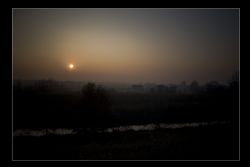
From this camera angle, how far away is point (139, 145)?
3.36 metres

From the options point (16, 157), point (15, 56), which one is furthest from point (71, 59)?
point (16, 157)

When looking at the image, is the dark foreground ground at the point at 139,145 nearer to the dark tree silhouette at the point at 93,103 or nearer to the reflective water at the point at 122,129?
the reflective water at the point at 122,129

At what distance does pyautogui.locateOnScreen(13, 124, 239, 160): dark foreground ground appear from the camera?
10.8 feet

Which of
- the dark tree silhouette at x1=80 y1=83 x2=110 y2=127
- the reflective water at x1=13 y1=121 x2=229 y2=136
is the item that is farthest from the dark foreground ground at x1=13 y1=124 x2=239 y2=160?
the dark tree silhouette at x1=80 y1=83 x2=110 y2=127

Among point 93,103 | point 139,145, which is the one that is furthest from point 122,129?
point 93,103

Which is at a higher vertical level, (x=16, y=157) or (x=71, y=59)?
(x=71, y=59)

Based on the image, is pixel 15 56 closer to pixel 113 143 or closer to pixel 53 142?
pixel 53 142

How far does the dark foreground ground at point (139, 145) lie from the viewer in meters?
3.30

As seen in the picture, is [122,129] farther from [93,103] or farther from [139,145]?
[93,103]

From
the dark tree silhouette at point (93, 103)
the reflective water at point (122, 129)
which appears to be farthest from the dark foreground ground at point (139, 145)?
the dark tree silhouette at point (93, 103)

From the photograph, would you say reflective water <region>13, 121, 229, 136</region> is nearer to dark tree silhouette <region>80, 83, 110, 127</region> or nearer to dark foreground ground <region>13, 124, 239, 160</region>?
dark foreground ground <region>13, 124, 239, 160</region>
